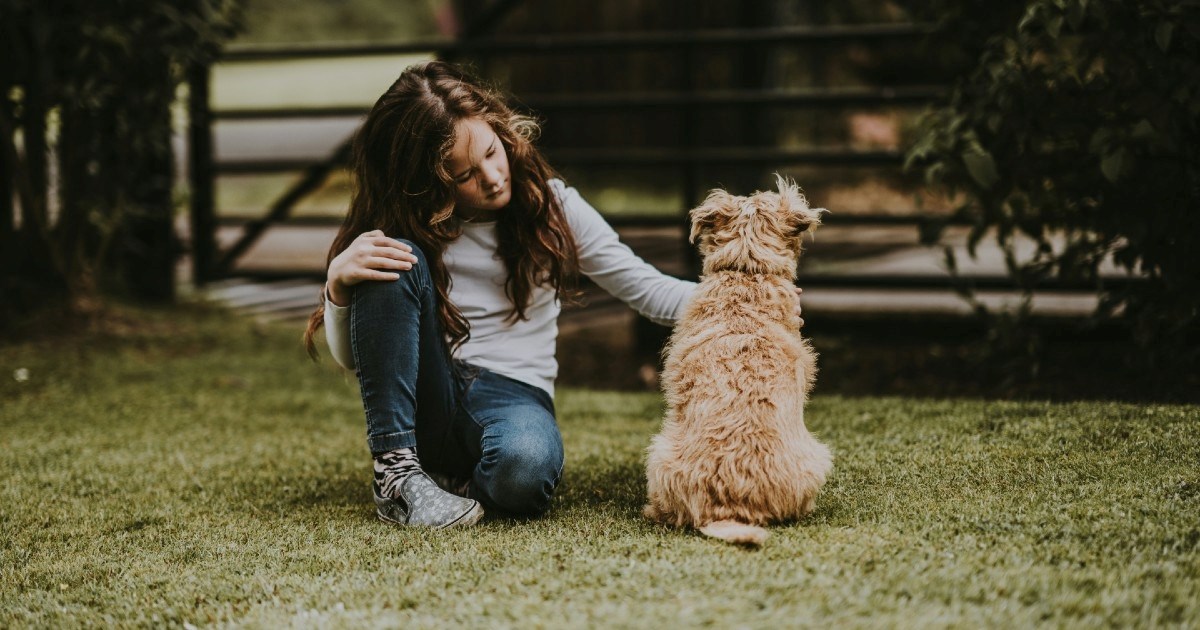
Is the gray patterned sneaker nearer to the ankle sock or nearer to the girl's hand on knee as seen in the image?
the ankle sock

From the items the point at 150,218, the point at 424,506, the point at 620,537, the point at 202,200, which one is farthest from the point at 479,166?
the point at 202,200

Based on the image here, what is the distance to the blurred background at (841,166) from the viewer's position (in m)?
3.46

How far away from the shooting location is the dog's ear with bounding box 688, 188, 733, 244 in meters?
2.62

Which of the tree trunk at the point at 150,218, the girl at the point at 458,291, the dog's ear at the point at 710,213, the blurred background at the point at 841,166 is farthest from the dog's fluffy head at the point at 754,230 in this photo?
the tree trunk at the point at 150,218

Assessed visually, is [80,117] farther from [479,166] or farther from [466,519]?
[466,519]

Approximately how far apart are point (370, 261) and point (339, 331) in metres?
0.26

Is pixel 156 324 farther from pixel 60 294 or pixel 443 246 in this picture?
pixel 443 246

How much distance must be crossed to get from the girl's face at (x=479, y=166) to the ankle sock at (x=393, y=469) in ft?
2.24

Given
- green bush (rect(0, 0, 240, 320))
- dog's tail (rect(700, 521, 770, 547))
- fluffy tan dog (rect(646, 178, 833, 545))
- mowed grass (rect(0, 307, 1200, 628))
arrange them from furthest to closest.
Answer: green bush (rect(0, 0, 240, 320)) < fluffy tan dog (rect(646, 178, 833, 545)) < dog's tail (rect(700, 521, 770, 547)) < mowed grass (rect(0, 307, 1200, 628))

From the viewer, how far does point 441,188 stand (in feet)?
9.09

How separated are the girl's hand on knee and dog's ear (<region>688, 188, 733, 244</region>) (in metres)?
0.70

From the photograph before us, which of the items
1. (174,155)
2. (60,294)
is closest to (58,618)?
(60,294)

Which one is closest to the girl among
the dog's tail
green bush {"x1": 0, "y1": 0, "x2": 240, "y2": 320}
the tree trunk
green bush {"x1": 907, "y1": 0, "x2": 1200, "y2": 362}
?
the dog's tail

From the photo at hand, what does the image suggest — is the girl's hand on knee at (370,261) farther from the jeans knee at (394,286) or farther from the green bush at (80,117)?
the green bush at (80,117)
